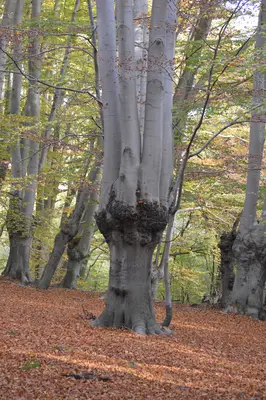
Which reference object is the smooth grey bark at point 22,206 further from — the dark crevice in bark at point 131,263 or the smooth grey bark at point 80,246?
the dark crevice in bark at point 131,263

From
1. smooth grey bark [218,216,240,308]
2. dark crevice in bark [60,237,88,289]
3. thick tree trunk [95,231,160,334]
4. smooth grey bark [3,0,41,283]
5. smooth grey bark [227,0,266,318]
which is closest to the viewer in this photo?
thick tree trunk [95,231,160,334]

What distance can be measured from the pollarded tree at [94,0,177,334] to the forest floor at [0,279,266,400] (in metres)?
0.58

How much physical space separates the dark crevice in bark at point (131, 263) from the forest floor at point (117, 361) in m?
0.30

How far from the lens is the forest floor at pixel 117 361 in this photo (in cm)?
409

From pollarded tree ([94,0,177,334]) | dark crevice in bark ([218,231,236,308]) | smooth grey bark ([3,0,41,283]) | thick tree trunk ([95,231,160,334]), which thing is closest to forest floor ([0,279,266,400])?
thick tree trunk ([95,231,160,334])

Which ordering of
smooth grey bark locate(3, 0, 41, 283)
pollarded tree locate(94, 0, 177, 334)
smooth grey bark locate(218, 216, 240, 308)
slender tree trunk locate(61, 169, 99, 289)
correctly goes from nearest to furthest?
pollarded tree locate(94, 0, 177, 334), smooth grey bark locate(218, 216, 240, 308), smooth grey bark locate(3, 0, 41, 283), slender tree trunk locate(61, 169, 99, 289)

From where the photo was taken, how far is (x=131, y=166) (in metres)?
7.31

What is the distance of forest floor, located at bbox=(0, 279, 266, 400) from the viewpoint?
4090 millimetres

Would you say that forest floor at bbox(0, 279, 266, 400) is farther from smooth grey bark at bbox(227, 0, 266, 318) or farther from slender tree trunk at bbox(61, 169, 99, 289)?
slender tree trunk at bbox(61, 169, 99, 289)

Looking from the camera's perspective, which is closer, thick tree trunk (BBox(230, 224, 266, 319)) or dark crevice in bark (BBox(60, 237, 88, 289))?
thick tree trunk (BBox(230, 224, 266, 319))

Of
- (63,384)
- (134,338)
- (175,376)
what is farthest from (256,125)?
(63,384)

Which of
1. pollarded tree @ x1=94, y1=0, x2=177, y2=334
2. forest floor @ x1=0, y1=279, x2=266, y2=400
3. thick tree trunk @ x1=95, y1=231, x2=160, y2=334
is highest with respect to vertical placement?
pollarded tree @ x1=94, y1=0, x2=177, y2=334

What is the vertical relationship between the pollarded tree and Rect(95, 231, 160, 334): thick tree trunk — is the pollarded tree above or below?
above

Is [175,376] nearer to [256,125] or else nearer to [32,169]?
[256,125]
